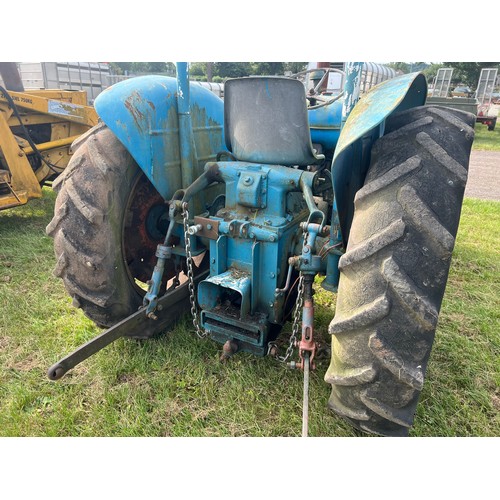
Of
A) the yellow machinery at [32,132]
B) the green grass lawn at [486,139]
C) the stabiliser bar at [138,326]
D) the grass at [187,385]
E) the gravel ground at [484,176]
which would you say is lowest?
the green grass lawn at [486,139]

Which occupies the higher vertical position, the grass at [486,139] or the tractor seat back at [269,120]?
the tractor seat back at [269,120]

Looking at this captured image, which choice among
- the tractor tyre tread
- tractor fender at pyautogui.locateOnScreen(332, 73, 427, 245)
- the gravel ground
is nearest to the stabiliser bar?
the tractor tyre tread

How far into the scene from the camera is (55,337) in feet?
9.32

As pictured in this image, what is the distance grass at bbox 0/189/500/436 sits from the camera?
2.10 meters

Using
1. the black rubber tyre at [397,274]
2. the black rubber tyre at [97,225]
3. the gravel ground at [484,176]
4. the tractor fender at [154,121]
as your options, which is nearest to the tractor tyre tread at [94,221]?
the black rubber tyre at [97,225]

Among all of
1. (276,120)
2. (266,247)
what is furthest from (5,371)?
(276,120)

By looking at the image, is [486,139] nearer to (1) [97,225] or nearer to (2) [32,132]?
(2) [32,132]

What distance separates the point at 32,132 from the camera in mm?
5527

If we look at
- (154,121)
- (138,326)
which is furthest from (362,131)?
(138,326)

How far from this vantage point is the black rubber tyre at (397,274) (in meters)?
1.49

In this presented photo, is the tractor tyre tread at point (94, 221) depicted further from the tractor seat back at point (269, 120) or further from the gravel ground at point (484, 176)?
the gravel ground at point (484, 176)

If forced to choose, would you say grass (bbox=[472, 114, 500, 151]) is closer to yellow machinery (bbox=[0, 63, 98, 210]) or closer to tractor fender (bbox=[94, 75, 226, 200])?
yellow machinery (bbox=[0, 63, 98, 210])

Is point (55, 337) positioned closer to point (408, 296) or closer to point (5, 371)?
point (5, 371)

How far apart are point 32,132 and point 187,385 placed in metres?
4.71
